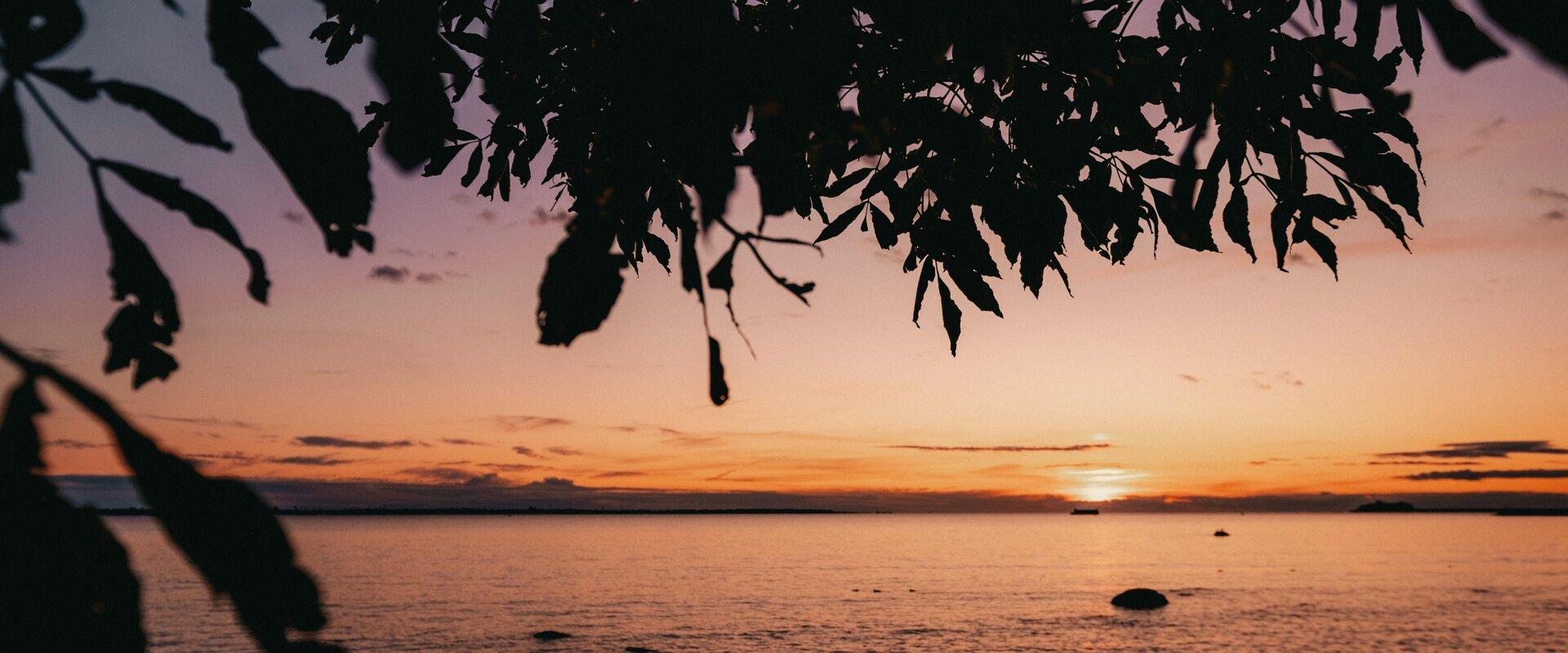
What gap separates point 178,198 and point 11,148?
20 cm

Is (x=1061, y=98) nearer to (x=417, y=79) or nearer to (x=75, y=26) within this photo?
(x=417, y=79)

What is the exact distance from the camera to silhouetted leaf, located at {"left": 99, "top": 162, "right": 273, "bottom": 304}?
4.83 feet

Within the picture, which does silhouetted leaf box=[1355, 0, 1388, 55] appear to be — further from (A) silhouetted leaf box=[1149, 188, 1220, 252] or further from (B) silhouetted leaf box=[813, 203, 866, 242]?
(B) silhouetted leaf box=[813, 203, 866, 242]

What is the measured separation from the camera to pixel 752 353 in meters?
1.86

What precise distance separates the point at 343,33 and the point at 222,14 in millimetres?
4315

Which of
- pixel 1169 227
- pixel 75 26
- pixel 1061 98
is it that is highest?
pixel 1061 98

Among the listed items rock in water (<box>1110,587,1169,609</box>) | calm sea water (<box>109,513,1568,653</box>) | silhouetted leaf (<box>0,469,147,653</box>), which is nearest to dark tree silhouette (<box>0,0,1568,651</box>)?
silhouetted leaf (<box>0,469,147,653</box>)

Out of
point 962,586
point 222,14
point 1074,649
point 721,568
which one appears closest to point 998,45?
point 222,14

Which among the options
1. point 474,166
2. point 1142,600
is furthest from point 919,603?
point 474,166

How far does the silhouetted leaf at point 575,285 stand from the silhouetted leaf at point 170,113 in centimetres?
56

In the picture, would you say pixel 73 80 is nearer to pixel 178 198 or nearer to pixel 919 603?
pixel 178 198

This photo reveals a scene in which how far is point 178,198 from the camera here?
1493mm

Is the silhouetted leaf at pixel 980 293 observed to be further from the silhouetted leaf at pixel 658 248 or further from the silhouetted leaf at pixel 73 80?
the silhouetted leaf at pixel 73 80

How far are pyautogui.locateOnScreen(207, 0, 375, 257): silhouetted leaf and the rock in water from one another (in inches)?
3475
